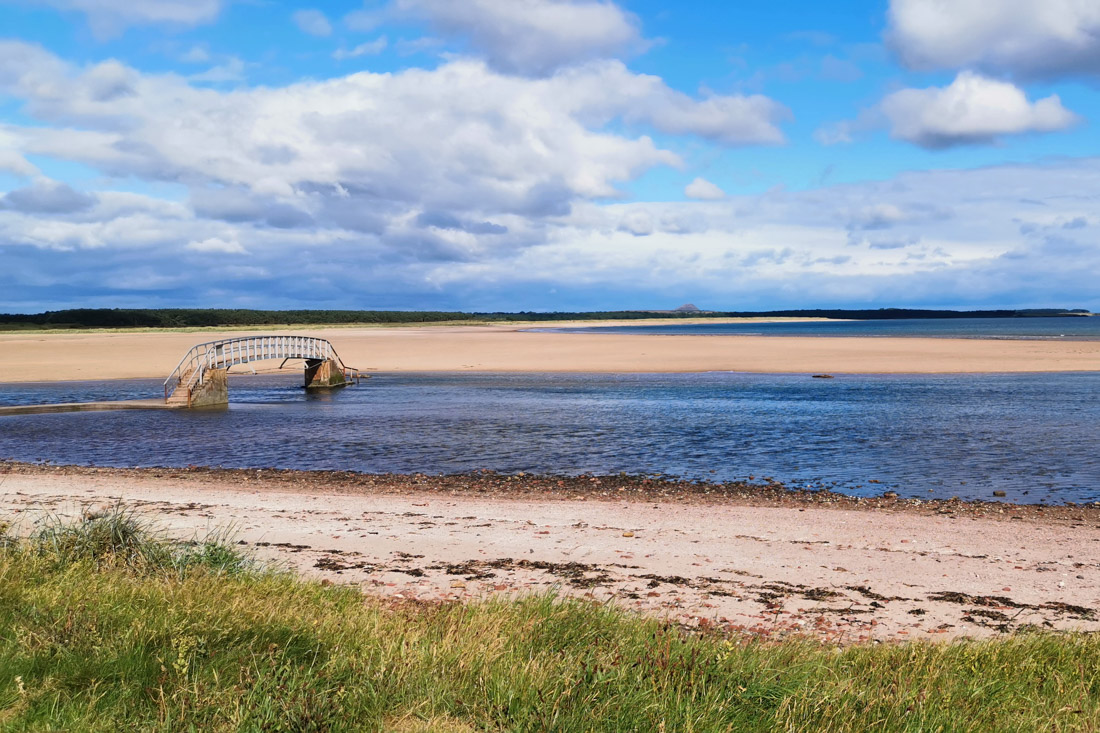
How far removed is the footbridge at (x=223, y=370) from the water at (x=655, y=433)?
4.34ft

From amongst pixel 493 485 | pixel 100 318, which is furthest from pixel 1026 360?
pixel 100 318

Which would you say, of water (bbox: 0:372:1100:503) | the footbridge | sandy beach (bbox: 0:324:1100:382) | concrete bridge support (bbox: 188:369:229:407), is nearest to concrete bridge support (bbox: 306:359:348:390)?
the footbridge

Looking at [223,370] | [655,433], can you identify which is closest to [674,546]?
[655,433]

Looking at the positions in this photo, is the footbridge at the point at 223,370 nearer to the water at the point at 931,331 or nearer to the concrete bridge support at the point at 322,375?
the concrete bridge support at the point at 322,375

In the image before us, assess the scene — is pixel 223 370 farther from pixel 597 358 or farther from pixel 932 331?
pixel 932 331

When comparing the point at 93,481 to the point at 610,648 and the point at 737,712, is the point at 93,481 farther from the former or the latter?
the point at 737,712

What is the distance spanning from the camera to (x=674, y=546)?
10992mm

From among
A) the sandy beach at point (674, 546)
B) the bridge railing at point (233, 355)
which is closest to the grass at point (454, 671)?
the sandy beach at point (674, 546)

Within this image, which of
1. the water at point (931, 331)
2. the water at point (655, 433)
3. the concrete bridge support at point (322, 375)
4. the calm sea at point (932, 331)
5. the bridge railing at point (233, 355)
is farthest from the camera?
the calm sea at point (932, 331)

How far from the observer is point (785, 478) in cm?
1708

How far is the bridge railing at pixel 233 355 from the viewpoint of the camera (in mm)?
31969

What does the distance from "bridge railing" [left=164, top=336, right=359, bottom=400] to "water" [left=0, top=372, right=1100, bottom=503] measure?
5.83 ft

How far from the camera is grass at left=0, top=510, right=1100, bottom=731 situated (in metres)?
4.42

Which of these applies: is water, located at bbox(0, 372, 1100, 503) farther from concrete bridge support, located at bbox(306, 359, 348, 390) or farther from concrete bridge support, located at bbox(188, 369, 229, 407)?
concrete bridge support, located at bbox(306, 359, 348, 390)
